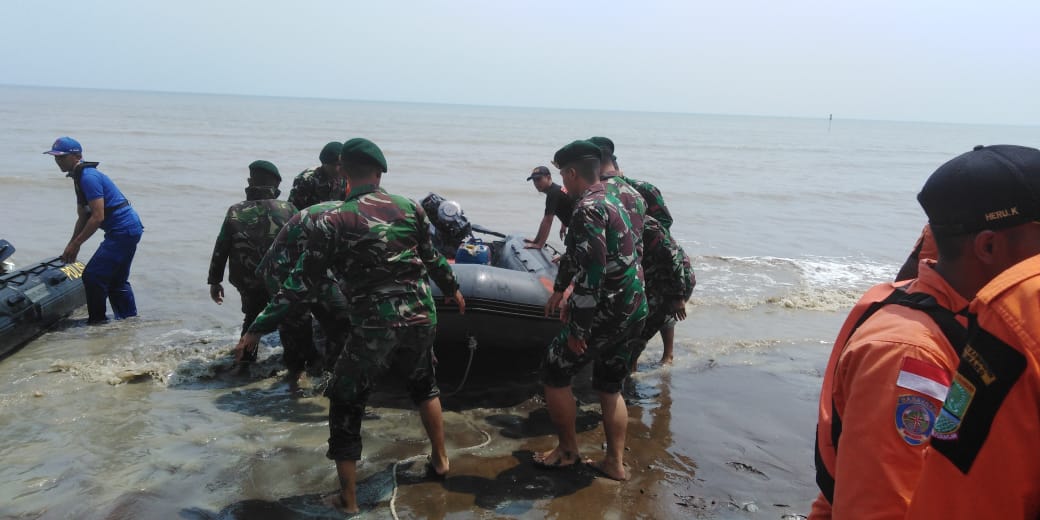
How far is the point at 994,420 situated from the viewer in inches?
40.4

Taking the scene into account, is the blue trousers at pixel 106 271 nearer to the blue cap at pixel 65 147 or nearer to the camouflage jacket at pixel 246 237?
the blue cap at pixel 65 147

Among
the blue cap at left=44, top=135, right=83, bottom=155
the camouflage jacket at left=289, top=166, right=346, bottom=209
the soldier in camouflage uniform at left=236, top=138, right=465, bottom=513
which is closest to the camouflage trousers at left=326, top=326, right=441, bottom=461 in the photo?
the soldier in camouflage uniform at left=236, top=138, right=465, bottom=513

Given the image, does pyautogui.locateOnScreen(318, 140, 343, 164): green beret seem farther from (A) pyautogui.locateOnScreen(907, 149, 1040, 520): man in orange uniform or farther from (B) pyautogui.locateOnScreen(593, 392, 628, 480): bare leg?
(A) pyautogui.locateOnScreen(907, 149, 1040, 520): man in orange uniform

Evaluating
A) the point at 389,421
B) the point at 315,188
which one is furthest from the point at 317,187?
the point at 389,421

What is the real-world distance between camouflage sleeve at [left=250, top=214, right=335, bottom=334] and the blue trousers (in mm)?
3808

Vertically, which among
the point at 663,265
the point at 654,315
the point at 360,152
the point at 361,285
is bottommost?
the point at 654,315

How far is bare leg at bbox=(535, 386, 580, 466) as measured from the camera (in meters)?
3.80

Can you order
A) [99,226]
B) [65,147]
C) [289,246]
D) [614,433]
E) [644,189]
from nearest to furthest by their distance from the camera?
[289,246]
[614,433]
[644,189]
[65,147]
[99,226]

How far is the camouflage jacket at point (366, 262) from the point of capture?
3.22 m

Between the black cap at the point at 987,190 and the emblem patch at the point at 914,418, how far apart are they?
342 mm

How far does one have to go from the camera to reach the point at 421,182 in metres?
20.9

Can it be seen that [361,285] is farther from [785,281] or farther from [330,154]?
[785,281]

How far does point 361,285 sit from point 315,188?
2.65 metres

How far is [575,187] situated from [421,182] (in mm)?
17603
